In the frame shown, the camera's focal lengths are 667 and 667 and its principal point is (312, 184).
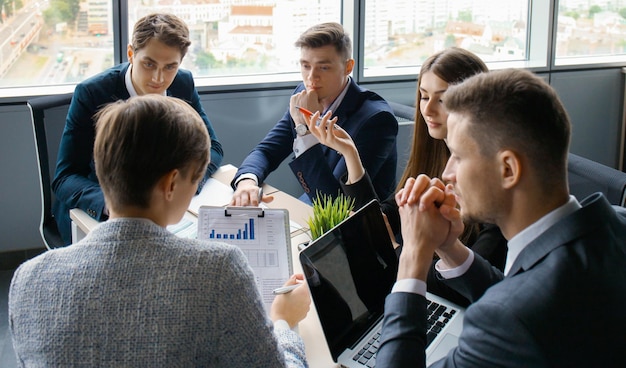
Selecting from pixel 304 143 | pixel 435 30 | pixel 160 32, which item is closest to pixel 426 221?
pixel 304 143

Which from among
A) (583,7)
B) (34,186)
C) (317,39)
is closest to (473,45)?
(583,7)

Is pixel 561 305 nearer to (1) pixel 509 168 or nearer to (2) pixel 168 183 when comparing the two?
(1) pixel 509 168

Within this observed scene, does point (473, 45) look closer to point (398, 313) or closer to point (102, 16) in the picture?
point (102, 16)

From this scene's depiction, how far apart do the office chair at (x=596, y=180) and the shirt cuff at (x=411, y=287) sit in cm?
69

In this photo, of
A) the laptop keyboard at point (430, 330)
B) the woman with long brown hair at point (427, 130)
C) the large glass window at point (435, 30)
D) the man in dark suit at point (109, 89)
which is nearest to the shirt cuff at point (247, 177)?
the man in dark suit at point (109, 89)

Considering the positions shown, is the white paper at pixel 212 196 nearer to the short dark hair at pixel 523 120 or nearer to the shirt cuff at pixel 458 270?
the shirt cuff at pixel 458 270

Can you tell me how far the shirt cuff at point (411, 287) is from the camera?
54.6 inches

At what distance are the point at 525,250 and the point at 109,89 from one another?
204 centimetres

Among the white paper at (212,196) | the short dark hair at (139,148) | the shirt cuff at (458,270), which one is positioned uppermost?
the short dark hair at (139,148)

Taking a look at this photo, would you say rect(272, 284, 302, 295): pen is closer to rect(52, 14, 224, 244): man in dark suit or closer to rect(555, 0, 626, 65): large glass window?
rect(52, 14, 224, 244): man in dark suit

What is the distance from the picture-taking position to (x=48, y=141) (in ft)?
8.80

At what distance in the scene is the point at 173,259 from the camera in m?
1.16

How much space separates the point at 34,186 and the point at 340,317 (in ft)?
8.91

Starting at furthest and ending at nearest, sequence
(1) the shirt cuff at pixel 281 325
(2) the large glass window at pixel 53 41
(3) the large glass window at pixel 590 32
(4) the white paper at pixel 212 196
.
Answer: (3) the large glass window at pixel 590 32
(2) the large glass window at pixel 53 41
(4) the white paper at pixel 212 196
(1) the shirt cuff at pixel 281 325
